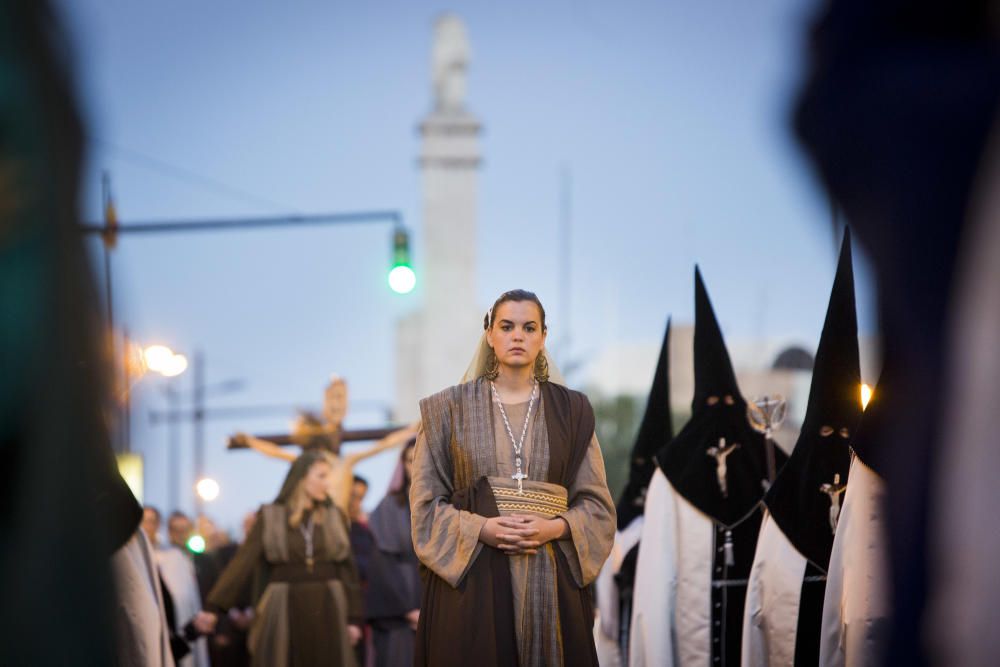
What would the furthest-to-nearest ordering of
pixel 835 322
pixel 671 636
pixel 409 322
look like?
1. pixel 409 322
2. pixel 671 636
3. pixel 835 322

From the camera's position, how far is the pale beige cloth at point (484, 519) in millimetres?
5562

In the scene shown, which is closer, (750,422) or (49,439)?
(49,439)

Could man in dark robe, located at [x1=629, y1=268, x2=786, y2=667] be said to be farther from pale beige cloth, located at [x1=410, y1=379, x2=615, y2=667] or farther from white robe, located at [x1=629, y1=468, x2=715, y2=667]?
pale beige cloth, located at [x1=410, y1=379, x2=615, y2=667]

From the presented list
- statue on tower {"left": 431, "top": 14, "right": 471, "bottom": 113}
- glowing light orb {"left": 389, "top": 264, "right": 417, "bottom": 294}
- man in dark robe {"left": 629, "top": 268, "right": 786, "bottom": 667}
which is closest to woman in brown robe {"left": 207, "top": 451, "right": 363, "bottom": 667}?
man in dark robe {"left": 629, "top": 268, "right": 786, "bottom": 667}

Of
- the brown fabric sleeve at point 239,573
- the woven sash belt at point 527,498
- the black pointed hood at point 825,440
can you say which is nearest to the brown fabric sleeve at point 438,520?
the woven sash belt at point 527,498

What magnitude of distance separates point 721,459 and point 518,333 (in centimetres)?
209

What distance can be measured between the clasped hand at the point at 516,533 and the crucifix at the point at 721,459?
2.16 metres

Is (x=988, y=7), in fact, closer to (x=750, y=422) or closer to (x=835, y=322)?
(x=835, y=322)

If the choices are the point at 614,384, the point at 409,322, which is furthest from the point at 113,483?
the point at 409,322

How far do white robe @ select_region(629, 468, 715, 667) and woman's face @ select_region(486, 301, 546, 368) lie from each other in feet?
6.36

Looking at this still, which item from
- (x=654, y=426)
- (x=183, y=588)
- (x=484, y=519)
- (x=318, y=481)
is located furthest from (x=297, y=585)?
(x=484, y=519)

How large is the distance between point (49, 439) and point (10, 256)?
0.66 ft

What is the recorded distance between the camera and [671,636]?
742 cm

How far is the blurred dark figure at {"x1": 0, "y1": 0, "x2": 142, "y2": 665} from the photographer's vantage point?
4.48 ft
